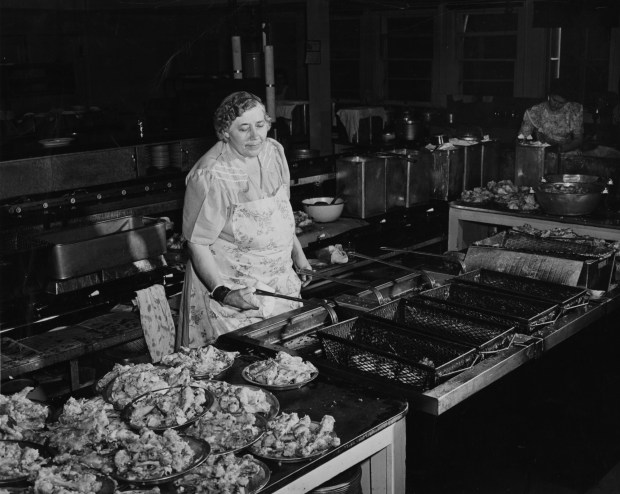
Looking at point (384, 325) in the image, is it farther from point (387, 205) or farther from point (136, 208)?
point (387, 205)

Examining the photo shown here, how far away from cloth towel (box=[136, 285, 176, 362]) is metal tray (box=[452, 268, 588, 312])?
1.72 m

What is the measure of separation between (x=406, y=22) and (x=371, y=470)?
529 inches

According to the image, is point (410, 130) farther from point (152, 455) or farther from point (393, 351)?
point (152, 455)

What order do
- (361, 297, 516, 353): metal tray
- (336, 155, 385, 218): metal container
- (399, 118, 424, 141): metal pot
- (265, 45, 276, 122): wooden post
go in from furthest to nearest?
(399, 118, 424, 141): metal pot < (265, 45, 276, 122): wooden post < (336, 155, 385, 218): metal container < (361, 297, 516, 353): metal tray

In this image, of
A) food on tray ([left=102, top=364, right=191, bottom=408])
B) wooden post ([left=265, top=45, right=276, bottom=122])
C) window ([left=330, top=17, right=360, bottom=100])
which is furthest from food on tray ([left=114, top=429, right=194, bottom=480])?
window ([left=330, top=17, right=360, bottom=100])

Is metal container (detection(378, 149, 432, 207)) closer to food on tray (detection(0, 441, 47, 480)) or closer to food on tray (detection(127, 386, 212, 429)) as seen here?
food on tray (detection(127, 386, 212, 429))

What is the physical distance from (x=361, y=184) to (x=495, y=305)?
97.3 inches

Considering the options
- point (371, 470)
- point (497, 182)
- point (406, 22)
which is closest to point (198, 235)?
point (371, 470)

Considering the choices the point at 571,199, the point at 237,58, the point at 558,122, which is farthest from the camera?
the point at 558,122

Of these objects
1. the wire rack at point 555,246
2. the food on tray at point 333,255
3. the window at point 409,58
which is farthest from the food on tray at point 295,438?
the window at point 409,58

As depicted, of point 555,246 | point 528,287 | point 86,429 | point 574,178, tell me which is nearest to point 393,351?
point 528,287

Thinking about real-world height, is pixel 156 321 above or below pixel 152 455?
below

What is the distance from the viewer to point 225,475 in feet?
6.66

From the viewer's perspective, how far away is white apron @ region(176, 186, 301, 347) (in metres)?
3.64
